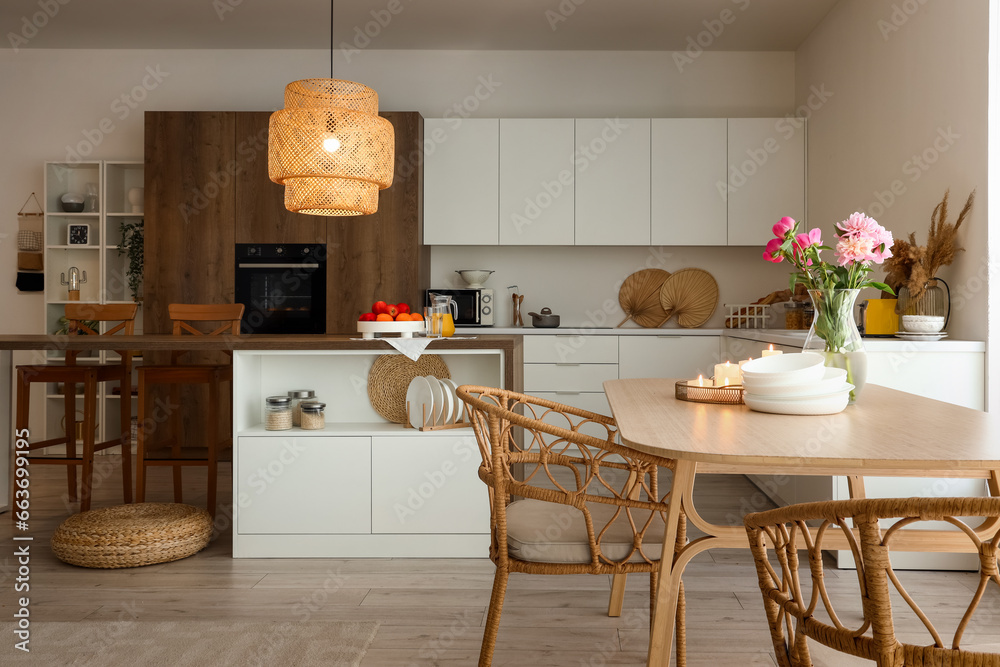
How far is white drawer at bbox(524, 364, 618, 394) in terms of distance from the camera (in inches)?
183

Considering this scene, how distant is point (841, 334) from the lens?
5.76 feet

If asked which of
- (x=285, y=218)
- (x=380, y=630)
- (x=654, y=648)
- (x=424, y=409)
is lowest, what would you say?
(x=380, y=630)

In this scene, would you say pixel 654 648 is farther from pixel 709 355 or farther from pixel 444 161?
pixel 444 161

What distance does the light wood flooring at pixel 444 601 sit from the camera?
6.72 ft

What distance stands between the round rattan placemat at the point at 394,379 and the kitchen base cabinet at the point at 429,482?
231mm

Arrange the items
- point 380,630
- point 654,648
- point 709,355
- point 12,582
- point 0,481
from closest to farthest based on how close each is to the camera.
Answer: point 654,648
point 380,630
point 12,582
point 0,481
point 709,355

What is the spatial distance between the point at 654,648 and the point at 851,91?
11.9ft

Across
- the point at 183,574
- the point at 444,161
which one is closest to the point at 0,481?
the point at 183,574

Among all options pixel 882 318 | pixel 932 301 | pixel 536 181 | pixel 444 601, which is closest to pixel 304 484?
pixel 444 601

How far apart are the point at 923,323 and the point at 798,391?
1.57 m

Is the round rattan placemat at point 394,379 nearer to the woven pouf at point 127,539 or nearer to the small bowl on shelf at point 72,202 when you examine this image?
the woven pouf at point 127,539

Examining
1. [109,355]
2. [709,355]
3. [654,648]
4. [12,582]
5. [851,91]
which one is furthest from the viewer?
[109,355]

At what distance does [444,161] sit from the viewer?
489cm

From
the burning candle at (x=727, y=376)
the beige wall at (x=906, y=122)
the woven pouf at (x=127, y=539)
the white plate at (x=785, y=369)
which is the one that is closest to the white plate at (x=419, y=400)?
the woven pouf at (x=127, y=539)
